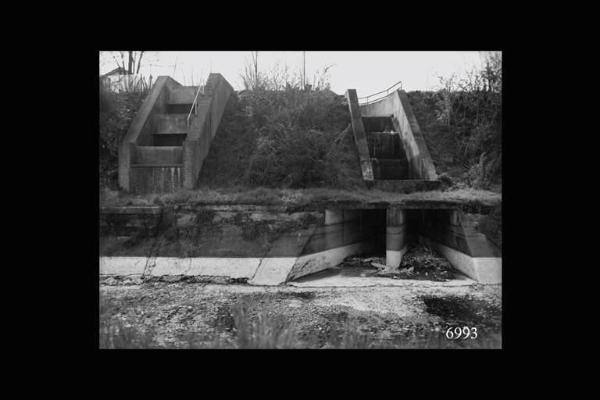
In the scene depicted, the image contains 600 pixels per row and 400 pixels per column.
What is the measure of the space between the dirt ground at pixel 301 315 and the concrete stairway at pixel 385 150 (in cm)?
411

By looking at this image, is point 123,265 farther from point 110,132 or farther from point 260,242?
point 110,132

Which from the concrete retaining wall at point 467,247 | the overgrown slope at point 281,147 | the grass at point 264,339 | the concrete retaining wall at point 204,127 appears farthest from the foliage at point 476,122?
the concrete retaining wall at point 204,127

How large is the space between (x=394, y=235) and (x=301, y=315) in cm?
331

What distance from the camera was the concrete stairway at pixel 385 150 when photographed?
10.1 meters

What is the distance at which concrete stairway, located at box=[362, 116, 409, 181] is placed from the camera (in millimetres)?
10094

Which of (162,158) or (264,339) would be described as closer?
(264,339)

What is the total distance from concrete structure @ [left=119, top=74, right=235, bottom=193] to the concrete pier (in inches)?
199

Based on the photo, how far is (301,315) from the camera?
5332mm

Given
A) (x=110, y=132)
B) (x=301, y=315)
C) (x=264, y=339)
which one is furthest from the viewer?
(x=110, y=132)

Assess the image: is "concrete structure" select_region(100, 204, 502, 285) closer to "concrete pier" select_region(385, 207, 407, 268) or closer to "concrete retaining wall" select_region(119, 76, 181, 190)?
"concrete pier" select_region(385, 207, 407, 268)

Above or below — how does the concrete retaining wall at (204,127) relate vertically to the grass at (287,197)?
above

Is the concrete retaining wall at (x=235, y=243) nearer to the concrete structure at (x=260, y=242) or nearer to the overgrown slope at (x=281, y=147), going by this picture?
the concrete structure at (x=260, y=242)

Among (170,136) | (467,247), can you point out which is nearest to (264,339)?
(467,247)
